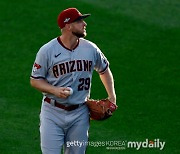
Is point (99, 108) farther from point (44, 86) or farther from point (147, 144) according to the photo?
point (147, 144)

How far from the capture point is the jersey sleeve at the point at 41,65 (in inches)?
264

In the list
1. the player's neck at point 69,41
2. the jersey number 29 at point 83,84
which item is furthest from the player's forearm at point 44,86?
the player's neck at point 69,41

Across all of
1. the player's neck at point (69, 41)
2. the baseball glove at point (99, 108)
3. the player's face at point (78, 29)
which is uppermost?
the player's face at point (78, 29)

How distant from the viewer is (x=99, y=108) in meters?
6.99

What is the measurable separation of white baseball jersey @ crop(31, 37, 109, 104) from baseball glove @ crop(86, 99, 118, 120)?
0.13 meters

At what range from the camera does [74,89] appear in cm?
682

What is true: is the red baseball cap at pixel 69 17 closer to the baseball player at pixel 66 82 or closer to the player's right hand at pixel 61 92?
the baseball player at pixel 66 82

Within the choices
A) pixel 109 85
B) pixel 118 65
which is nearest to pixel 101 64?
pixel 109 85

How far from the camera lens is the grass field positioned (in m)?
8.82

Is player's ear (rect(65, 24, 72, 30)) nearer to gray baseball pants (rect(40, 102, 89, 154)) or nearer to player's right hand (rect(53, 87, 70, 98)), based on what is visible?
player's right hand (rect(53, 87, 70, 98))

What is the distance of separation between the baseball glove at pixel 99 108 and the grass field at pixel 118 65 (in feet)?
4.33

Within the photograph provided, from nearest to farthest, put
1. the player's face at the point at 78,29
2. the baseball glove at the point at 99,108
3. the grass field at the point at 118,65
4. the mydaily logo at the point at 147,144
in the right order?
the player's face at the point at 78,29, the baseball glove at the point at 99,108, the mydaily logo at the point at 147,144, the grass field at the point at 118,65

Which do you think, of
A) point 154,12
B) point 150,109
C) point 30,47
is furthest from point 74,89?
point 154,12

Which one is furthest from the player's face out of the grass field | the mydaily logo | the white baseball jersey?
the mydaily logo
